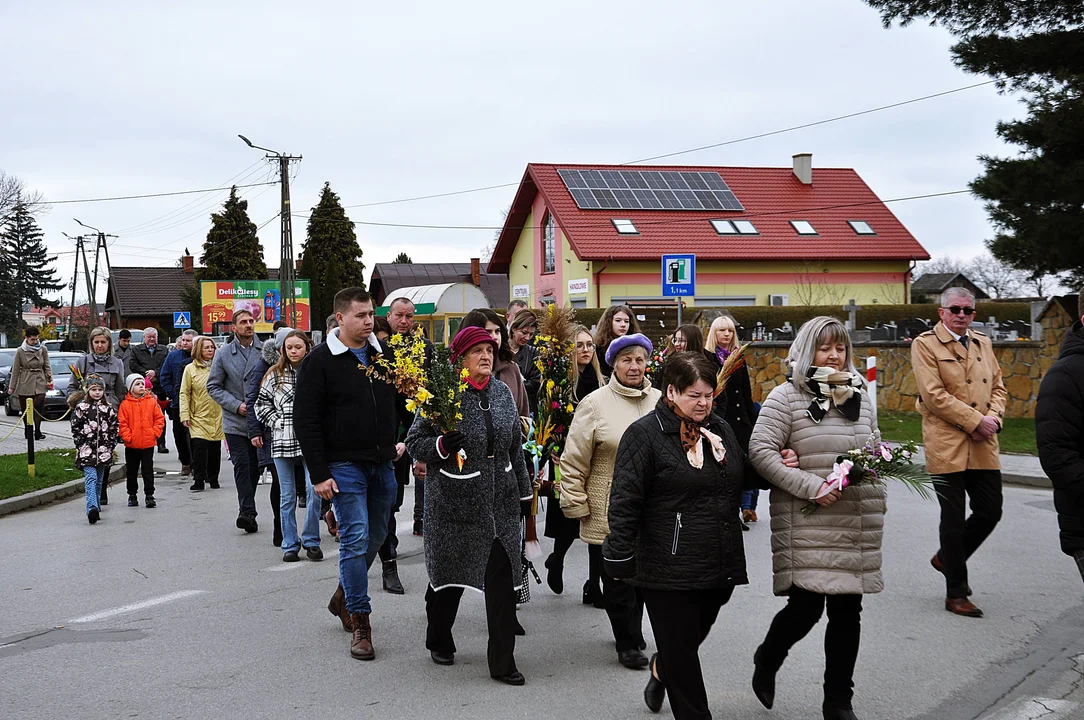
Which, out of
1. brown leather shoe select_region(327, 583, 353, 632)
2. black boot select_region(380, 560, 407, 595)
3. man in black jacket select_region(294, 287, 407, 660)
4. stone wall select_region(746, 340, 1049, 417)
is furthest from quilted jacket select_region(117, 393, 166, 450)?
stone wall select_region(746, 340, 1049, 417)

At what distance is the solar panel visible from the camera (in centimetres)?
4191

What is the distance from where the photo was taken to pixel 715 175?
4512cm

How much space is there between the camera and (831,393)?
15.8 ft

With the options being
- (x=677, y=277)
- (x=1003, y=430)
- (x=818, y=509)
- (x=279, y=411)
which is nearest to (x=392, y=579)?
(x=279, y=411)

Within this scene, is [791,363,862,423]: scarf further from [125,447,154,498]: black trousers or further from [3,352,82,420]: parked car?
[3,352,82,420]: parked car

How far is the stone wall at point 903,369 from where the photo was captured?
1889 cm

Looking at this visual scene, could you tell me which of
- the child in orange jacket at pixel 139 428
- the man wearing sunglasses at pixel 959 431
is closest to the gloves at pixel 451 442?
the man wearing sunglasses at pixel 959 431

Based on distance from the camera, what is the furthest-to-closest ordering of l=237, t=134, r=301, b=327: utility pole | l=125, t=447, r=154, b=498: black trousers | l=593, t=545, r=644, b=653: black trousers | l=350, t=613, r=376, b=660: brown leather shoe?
l=237, t=134, r=301, b=327: utility pole, l=125, t=447, r=154, b=498: black trousers, l=350, t=613, r=376, b=660: brown leather shoe, l=593, t=545, r=644, b=653: black trousers

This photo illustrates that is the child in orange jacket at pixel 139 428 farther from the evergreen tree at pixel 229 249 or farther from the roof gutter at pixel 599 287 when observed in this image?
the evergreen tree at pixel 229 249

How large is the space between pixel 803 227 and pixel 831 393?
39514 mm

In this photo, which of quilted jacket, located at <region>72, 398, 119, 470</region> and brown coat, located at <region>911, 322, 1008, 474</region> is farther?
quilted jacket, located at <region>72, 398, 119, 470</region>

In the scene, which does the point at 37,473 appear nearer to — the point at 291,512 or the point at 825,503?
the point at 291,512

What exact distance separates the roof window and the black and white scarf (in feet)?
128

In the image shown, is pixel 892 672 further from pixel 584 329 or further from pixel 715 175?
pixel 715 175
